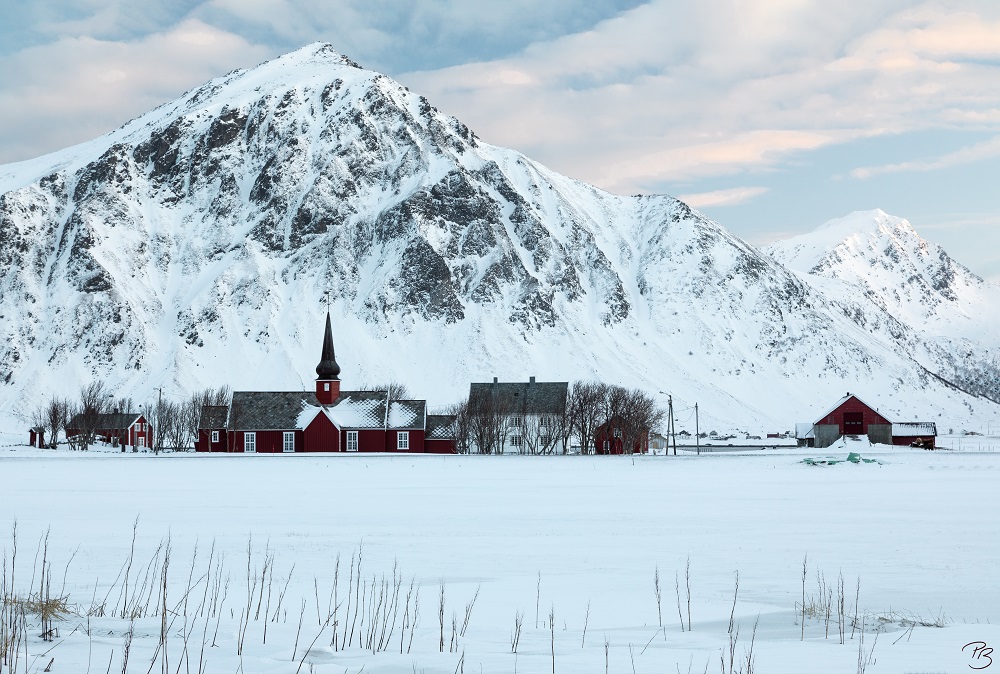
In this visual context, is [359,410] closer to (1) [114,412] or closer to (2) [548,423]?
(2) [548,423]

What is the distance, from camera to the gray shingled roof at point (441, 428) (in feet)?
361

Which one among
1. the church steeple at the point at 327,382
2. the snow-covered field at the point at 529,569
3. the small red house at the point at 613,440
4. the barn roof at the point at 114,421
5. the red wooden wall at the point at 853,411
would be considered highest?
the church steeple at the point at 327,382

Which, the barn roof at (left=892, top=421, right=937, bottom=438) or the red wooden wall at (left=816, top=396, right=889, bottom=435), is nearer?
the barn roof at (left=892, top=421, right=937, bottom=438)

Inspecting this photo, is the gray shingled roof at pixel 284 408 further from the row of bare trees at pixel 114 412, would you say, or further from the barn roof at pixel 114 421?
the barn roof at pixel 114 421

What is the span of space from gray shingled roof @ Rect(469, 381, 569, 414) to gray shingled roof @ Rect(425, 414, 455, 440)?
10.6 m

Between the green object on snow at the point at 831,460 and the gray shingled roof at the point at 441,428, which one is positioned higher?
the gray shingled roof at the point at 441,428

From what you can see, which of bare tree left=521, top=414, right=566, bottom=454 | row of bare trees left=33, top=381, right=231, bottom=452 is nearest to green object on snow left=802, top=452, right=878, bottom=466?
bare tree left=521, top=414, right=566, bottom=454

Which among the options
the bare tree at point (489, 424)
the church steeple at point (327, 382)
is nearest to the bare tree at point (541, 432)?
the bare tree at point (489, 424)

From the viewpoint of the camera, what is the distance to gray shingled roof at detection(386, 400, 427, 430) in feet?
358


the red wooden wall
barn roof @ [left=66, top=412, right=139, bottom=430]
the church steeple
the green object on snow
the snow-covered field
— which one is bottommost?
the snow-covered field

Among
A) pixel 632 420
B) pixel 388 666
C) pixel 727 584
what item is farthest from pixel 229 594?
pixel 632 420

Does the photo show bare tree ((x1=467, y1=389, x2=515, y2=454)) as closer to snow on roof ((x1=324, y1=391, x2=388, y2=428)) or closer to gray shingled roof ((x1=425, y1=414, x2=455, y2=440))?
gray shingled roof ((x1=425, y1=414, x2=455, y2=440))

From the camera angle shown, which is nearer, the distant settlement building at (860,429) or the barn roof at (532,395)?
the distant settlement building at (860,429)

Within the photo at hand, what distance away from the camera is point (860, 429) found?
126 m
